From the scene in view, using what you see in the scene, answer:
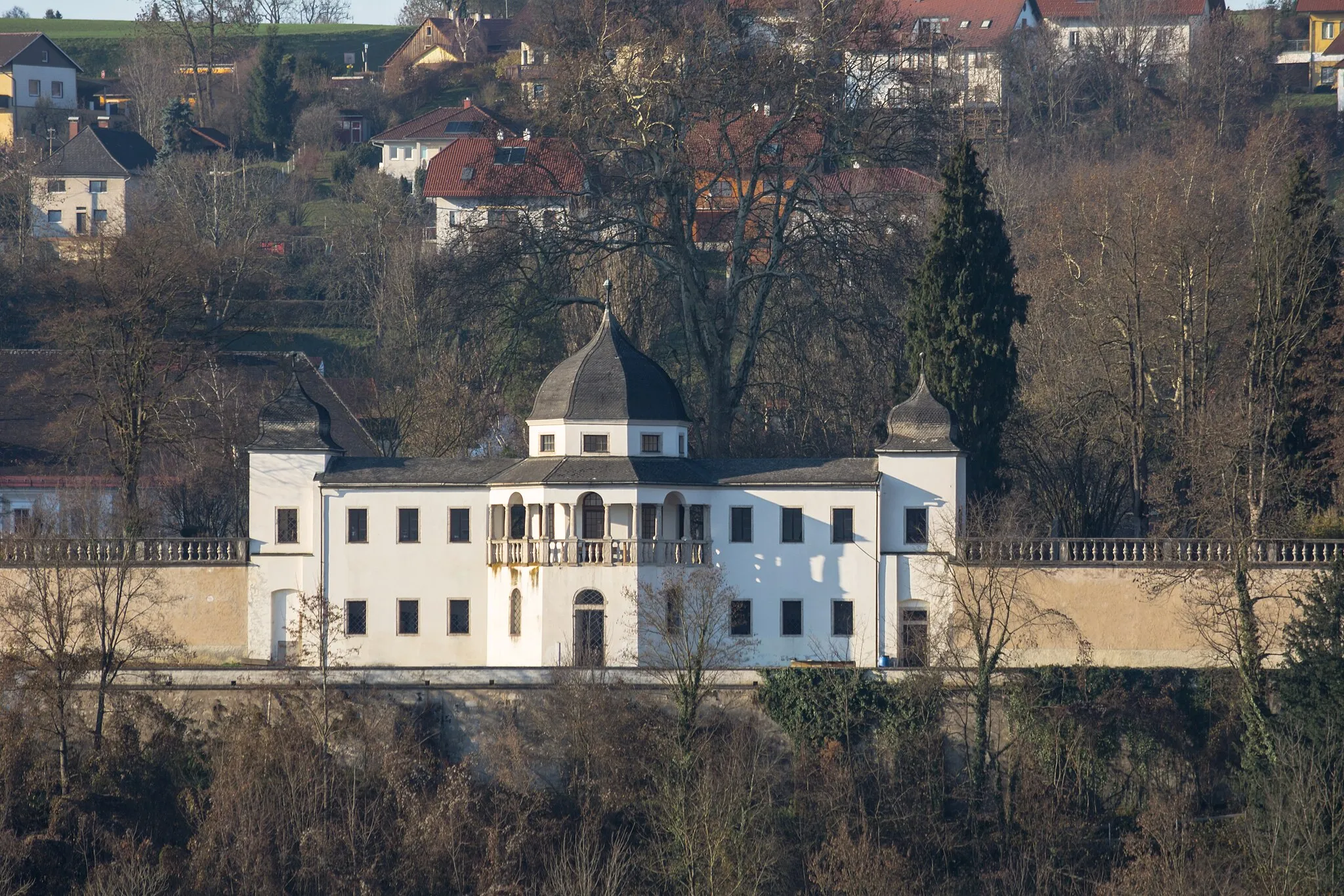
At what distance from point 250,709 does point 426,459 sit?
8906mm

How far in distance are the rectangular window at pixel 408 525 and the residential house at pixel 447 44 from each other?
77330 millimetres


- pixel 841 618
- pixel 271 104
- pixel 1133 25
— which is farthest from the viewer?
pixel 271 104

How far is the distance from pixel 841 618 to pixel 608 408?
752cm

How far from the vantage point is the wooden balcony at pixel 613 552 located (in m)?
59.5

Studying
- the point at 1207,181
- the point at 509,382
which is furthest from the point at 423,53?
the point at 509,382

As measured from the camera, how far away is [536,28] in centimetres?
7069

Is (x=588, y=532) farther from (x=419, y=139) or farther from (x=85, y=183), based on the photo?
(x=419, y=139)

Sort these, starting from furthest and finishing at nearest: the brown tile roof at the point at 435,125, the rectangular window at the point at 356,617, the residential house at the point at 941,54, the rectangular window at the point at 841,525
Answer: the brown tile roof at the point at 435,125 → the residential house at the point at 941,54 → the rectangular window at the point at 356,617 → the rectangular window at the point at 841,525

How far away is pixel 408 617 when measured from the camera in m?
61.4

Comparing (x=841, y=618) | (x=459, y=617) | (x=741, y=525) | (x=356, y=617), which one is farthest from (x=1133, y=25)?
(x=356, y=617)

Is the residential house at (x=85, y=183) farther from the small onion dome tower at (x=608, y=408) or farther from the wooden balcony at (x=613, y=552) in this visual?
the wooden balcony at (x=613, y=552)

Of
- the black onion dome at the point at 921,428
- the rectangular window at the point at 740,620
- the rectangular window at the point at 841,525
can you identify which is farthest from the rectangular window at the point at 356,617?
the black onion dome at the point at 921,428

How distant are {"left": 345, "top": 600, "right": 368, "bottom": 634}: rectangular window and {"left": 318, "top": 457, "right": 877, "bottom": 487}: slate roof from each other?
2922 millimetres

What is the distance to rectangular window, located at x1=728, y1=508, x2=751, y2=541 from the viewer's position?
2379 inches
